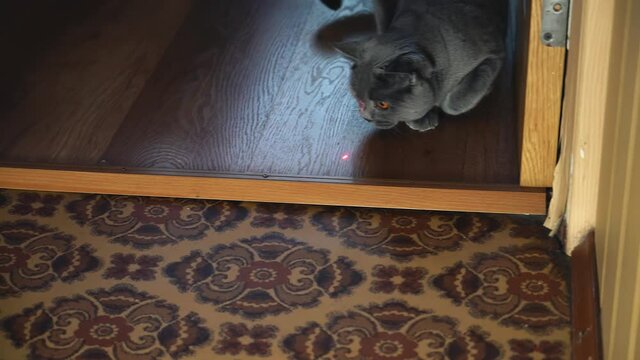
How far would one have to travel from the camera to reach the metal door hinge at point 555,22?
56.0 inches

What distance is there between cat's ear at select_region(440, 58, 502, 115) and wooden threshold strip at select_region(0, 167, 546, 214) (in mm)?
264

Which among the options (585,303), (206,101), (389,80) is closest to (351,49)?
(389,80)

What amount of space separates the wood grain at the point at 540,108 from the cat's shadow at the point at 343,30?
72 centimetres

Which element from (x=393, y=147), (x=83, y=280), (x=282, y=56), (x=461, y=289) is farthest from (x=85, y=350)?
(x=282, y=56)

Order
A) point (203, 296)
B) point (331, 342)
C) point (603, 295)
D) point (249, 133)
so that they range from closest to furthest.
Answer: point (603, 295) → point (331, 342) → point (203, 296) → point (249, 133)

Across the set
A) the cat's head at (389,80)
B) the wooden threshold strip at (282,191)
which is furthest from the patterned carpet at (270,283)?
the cat's head at (389,80)

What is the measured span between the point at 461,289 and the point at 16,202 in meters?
0.91

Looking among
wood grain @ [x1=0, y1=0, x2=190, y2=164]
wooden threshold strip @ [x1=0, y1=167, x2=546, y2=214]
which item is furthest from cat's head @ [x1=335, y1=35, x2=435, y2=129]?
wood grain @ [x1=0, y1=0, x2=190, y2=164]

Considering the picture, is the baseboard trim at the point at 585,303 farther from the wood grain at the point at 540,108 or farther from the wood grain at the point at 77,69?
the wood grain at the point at 77,69

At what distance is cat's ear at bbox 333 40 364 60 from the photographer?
1.82 meters

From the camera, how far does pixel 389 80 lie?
1.72 metres

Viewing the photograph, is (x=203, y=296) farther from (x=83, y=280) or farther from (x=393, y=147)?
(x=393, y=147)

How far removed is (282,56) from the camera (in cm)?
220

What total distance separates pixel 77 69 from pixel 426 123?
2.96 ft
